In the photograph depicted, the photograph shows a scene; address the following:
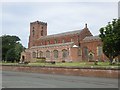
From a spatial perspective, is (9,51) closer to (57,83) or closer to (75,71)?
(75,71)

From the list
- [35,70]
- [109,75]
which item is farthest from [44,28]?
[109,75]

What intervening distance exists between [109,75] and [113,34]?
8.37 metres

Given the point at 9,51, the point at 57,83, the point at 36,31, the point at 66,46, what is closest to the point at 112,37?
the point at 57,83

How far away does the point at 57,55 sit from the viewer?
8056 centimetres

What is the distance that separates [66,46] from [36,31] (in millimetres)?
25212

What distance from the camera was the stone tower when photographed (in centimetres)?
9979

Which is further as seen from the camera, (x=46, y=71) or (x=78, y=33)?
(x=78, y=33)

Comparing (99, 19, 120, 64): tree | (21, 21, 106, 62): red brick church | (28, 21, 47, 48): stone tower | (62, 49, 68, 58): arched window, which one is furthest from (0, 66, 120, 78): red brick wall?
(28, 21, 47, 48): stone tower

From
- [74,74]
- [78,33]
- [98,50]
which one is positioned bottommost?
[74,74]

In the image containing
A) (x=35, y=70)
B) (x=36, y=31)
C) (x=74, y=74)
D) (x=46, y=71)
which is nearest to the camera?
(x=74, y=74)

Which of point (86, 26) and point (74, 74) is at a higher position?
point (86, 26)

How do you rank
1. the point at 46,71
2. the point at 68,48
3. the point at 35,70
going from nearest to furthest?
the point at 46,71 → the point at 35,70 → the point at 68,48

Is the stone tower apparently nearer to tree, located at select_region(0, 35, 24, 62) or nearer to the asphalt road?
tree, located at select_region(0, 35, 24, 62)

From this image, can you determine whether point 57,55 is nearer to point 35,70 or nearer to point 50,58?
point 50,58
